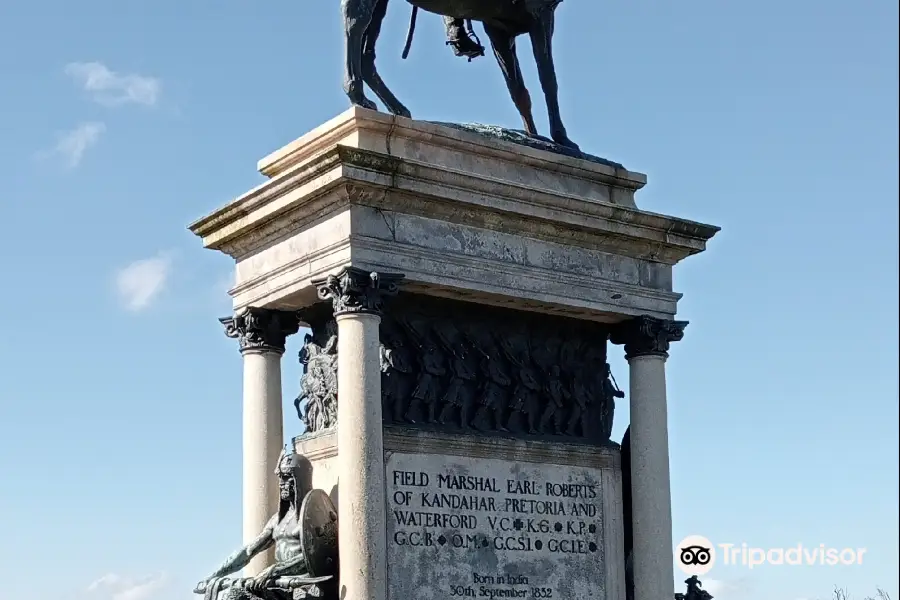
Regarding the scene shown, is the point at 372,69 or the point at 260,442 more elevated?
the point at 372,69

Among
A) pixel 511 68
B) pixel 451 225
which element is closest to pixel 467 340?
pixel 451 225

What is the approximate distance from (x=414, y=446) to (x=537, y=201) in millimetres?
3271

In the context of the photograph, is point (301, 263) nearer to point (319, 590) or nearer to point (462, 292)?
point (462, 292)

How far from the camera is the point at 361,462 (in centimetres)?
1748

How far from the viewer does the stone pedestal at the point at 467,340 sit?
59.1ft

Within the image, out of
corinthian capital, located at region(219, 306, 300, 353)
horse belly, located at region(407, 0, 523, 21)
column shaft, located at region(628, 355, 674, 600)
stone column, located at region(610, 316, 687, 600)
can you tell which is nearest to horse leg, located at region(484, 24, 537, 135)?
horse belly, located at region(407, 0, 523, 21)

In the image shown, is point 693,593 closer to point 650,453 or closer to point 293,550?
point 650,453

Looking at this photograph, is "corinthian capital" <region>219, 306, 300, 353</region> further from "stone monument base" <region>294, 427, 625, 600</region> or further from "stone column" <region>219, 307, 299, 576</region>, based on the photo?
"stone monument base" <region>294, 427, 625, 600</region>

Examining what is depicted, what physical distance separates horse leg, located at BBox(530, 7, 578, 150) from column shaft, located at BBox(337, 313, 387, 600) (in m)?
4.65

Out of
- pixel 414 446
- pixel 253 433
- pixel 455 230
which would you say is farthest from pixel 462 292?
pixel 253 433

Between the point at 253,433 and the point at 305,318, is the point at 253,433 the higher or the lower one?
the lower one

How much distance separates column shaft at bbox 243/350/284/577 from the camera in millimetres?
19516

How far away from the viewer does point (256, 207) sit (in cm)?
1939

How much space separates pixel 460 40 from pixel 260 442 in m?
5.93
